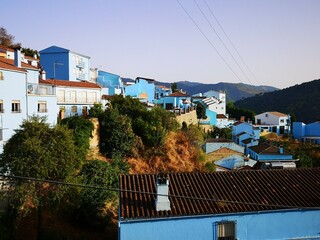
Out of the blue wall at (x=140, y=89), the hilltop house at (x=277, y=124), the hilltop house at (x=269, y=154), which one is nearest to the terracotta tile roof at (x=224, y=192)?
the hilltop house at (x=269, y=154)

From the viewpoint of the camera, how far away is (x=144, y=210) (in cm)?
1323

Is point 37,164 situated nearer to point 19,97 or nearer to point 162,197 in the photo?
point 162,197

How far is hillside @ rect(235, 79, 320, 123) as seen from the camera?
309 ft

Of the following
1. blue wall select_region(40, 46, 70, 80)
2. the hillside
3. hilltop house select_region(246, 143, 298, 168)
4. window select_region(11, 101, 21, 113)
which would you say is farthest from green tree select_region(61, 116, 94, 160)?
the hillside

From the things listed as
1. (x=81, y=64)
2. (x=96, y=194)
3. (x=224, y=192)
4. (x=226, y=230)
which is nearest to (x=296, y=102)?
(x=81, y=64)

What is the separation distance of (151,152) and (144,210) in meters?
17.8

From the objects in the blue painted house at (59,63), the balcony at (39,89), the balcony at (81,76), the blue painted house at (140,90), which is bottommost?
the balcony at (39,89)

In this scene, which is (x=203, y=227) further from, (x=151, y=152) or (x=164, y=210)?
(x=151, y=152)

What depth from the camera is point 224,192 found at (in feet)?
48.6

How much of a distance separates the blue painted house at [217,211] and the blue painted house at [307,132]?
63.5m

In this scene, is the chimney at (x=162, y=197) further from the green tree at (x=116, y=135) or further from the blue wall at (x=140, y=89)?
the blue wall at (x=140, y=89)

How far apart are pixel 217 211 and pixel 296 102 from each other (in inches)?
3815

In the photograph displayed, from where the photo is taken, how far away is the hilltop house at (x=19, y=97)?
25.5 metres

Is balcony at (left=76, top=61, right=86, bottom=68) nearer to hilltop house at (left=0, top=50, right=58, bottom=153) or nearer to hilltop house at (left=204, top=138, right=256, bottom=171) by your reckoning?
hilltop house at (left=0, top=50, right=58, bottom=153)
